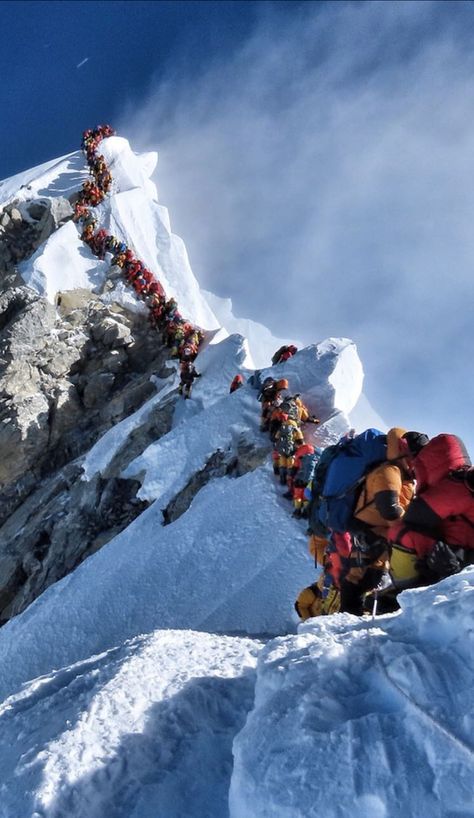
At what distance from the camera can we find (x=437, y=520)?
4.26 metres

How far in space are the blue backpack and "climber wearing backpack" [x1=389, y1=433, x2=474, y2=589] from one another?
809 mm

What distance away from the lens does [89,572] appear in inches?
383

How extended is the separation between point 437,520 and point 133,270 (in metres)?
20.1

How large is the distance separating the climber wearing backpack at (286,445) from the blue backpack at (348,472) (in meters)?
3.50

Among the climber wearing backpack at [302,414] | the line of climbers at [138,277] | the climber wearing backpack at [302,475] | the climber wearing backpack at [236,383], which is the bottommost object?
the climber wearing backpack at [302,475]

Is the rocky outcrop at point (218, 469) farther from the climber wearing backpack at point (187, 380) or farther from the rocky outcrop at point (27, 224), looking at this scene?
the rocky outcrop at point (27, 224)

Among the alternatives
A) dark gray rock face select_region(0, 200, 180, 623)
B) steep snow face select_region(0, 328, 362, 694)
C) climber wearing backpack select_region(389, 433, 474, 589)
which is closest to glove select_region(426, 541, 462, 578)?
climber wearing backpack select_region(389, 433, 474, 589)

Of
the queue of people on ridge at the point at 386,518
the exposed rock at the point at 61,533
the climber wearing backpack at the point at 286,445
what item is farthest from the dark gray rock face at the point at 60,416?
the queue of people on ridge at the point at 386,518

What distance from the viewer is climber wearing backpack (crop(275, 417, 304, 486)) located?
9.19 metres

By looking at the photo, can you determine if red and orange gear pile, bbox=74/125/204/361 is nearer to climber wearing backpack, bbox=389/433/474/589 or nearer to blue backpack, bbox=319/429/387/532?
blue backpack, bbox=319/429/387/532

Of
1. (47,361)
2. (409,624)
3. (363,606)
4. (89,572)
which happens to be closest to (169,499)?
(89,572)

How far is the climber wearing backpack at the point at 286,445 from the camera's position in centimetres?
919

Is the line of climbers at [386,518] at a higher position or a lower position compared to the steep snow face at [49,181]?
lower

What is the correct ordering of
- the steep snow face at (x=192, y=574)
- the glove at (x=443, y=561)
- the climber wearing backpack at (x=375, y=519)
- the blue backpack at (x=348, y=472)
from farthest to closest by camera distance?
1. the steep snow face at (x=192, y=574)
2. the blue backpack at (x=348, y=472)
3. the climber wearing backpack at (x=375, y=519)
4. the glove at (x=443, y=561)
